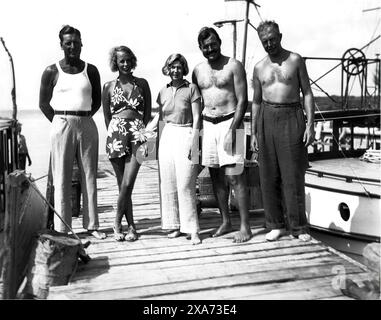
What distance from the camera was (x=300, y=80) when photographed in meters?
4.90

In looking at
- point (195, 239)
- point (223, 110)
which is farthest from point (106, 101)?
point (195, 239)

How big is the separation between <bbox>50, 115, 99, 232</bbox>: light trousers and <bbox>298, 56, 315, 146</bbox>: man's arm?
2.17m

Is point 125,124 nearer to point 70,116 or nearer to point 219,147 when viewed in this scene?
point 70,116

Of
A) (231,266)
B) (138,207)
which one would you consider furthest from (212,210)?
(231,266)

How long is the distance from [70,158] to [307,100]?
2484mm

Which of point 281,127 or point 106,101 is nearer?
point 281,127

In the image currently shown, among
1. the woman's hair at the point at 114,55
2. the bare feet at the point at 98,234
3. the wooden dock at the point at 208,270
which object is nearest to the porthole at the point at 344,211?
the wooden dock at the point at 208,270

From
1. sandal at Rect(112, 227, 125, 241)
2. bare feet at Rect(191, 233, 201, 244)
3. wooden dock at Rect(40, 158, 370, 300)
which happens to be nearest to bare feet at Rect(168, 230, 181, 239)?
wooden dock at Rect(40, 158, 370, 300)

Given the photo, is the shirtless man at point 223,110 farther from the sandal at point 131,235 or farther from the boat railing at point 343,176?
the boat railing at point 343,176

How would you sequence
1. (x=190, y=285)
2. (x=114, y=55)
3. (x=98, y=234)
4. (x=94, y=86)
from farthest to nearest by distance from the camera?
(x=98, y=234)
(x=94, y=86)
(x=114, y=55)
(x=190, y=285)

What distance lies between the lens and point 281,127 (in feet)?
16.1

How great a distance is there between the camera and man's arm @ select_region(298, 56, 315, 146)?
4855mm

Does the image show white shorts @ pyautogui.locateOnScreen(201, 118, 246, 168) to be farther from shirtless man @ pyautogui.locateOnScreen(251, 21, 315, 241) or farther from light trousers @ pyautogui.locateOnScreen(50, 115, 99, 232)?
light trousers @ pyautogui.locateOnScreen(50, 115, 99, 232)
